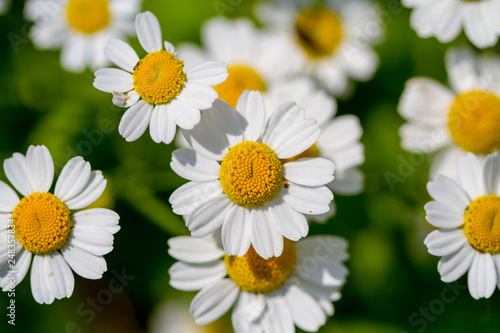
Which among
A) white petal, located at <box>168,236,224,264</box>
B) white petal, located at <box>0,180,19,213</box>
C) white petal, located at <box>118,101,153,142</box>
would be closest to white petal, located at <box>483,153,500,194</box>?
Answer: white petal, located at <box>168,236,224,264</box>

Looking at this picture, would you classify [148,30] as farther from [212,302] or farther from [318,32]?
[318,32]

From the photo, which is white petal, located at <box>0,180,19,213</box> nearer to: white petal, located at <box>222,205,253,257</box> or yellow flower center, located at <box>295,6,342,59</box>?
white petal, located at <box>222,205,253,257</box>

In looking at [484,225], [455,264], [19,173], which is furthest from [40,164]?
[484,225]

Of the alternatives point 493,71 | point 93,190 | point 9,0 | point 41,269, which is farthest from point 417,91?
point 9,0

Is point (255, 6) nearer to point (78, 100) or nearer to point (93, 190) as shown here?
point (78, 100)

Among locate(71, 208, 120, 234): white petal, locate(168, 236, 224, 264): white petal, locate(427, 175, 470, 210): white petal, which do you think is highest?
locate(427, 175, 470, 210): white petal

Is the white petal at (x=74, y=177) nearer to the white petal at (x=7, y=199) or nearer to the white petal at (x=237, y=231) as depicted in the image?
the white petal at (x=7, y=199)
